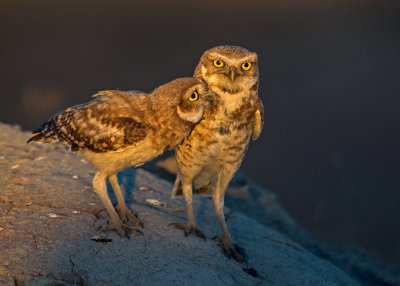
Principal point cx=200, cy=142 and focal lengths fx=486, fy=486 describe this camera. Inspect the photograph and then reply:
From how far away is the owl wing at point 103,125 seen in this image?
14.5 ft

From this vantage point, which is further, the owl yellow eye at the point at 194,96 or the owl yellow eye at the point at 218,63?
the owl yellow eye at the point at 218,63

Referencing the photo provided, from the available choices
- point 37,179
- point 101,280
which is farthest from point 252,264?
point 37,179

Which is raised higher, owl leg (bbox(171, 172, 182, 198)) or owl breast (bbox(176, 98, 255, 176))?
owl breast (bbox(176, 98, 255, 176))

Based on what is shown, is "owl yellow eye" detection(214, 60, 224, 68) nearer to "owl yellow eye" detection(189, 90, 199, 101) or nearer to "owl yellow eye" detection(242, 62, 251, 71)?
"owl yellow eye" detection(242, 62, 251, 71)

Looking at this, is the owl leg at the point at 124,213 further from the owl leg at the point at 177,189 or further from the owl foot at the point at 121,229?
the owl leg at the point at 177,189

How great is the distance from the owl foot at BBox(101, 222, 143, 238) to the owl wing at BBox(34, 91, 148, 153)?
73cm

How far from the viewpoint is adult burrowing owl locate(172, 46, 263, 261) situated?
182 inches

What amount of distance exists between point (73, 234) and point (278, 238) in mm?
2823

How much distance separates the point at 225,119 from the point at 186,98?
1.54 ft

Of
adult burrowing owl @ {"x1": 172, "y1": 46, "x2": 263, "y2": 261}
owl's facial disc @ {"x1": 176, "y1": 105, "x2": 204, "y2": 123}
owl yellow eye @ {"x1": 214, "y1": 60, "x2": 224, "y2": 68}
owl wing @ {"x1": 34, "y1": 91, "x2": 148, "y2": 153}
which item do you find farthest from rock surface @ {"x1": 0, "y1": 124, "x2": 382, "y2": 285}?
owl yellow eye @ {"x1": 214, "y1": 60, "x2": 224, "y2": 68}

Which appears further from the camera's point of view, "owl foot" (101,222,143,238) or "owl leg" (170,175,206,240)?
"owl leg" (170,175,206,240)

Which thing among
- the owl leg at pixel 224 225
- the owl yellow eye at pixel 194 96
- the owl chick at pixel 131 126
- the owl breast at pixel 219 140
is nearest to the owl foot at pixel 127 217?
the owl chick at pixel 131 126

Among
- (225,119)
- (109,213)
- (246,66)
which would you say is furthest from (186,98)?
(109,213)

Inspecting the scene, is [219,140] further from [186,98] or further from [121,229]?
[121,229]
